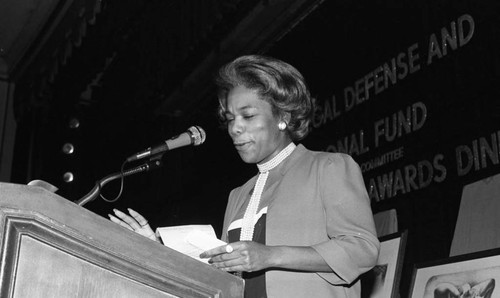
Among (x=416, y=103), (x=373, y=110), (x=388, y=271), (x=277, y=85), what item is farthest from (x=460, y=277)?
(x=373, y=110)

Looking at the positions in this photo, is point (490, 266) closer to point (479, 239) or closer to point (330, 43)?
point (479, 239)

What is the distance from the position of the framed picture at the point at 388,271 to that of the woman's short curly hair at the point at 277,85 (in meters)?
1.44

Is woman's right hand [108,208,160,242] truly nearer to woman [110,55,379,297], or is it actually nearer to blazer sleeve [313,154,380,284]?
woman [110,55,379,297]

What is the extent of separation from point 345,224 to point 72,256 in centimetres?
82

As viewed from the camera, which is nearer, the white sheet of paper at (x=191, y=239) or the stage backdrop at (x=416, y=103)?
the white sheet of paper at (x=191, y=239)

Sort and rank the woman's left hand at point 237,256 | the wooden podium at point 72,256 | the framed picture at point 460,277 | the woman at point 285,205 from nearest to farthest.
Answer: the wooden podium at point 72,256 < the woman's left hand at point 237,256 < the woman at point 285,205 < the framed picture at point 460,277

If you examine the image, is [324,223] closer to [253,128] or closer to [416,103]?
[253,128]

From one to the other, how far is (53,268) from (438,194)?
2.71m

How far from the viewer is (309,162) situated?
2.07 m

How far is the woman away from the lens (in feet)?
5.88

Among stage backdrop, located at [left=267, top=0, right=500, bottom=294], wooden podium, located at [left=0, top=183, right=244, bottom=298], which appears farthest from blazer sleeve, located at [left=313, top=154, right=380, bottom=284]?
stage backdrop, located at [left=267, top=0, right=500, bottom=294]

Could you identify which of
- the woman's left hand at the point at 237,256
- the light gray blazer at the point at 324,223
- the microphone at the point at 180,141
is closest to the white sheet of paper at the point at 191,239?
the woman's left hand at the point at 237,256

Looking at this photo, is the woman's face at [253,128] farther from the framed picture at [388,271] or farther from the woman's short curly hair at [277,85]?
the framed picture at [388,271]

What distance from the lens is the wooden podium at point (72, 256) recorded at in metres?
1.18
